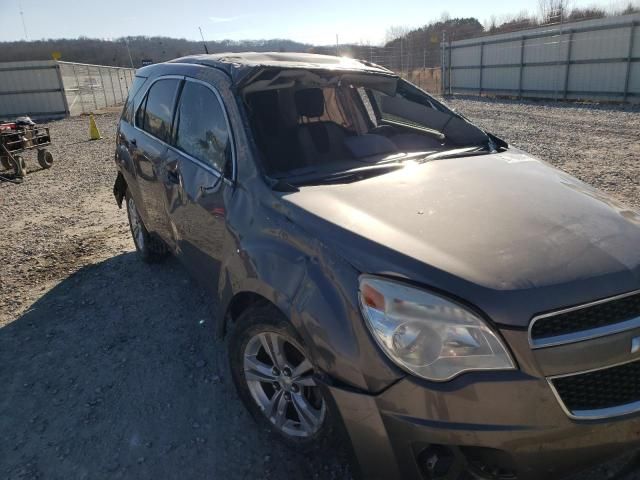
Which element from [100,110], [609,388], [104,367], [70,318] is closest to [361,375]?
[609,388]

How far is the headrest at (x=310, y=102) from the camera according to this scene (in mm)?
3158

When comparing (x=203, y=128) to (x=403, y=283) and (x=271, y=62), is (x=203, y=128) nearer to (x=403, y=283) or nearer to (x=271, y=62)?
(x=271, y=62)

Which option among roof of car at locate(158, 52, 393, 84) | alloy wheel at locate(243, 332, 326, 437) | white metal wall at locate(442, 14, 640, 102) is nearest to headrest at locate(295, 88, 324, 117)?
roof of car at locate(158, 52, 393, 84)

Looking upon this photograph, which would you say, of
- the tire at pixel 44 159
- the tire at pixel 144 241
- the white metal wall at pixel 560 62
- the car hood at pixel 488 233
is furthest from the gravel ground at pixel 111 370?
the white metal wall at pixel 560 62

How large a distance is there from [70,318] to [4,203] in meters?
5.40

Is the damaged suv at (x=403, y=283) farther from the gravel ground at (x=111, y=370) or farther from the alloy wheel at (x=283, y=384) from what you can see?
the gravel ground at (x=111, y=370)

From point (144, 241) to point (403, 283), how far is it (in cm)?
370

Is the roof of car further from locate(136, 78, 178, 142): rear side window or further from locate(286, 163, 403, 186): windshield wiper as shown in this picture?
locate(286, 163, 403, 186): windshield wiper

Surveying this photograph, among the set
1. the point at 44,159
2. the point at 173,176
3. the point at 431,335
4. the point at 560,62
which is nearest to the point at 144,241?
the point at 173,176

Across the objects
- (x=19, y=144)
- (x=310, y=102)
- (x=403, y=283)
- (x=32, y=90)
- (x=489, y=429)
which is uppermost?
(x=32, y=90)

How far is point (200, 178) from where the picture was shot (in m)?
2.96

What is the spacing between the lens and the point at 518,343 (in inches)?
62.8

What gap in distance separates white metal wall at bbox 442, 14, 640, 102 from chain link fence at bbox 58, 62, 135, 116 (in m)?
17.2

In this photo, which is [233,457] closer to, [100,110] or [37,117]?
[37,117]
